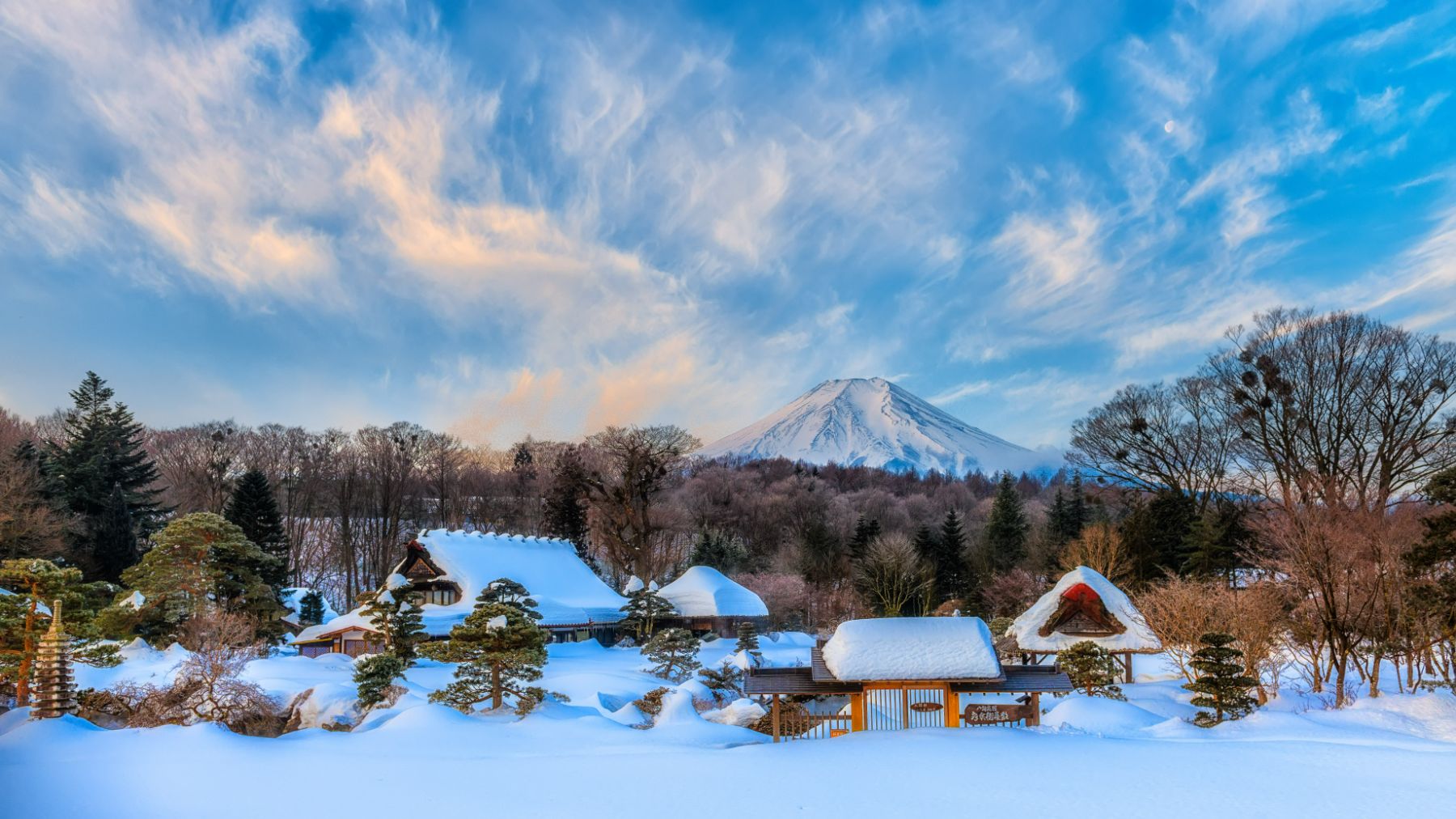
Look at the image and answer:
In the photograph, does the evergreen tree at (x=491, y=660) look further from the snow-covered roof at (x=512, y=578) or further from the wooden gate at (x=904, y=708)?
the snow-covered roof at (x=512, y=578)

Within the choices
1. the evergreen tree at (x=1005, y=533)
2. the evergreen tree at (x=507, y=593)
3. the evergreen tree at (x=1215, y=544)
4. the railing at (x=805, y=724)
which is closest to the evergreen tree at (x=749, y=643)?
the evergreen tree at (x=507, y=593)

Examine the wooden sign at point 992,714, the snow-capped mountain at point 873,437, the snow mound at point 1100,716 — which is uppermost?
the snow-capped mountain at point 873,437

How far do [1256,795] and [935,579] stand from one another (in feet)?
91.8

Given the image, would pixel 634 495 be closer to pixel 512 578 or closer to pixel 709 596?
pixel 709 596

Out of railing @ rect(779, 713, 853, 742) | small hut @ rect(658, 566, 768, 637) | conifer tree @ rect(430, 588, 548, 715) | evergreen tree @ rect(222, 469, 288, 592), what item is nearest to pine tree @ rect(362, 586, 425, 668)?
conifer tree @ rect(430, 588, 548, 715)

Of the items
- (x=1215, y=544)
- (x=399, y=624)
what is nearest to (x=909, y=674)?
(x=399, y=624)

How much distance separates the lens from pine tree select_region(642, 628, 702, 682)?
21766 mm

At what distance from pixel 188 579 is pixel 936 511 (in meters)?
43.3

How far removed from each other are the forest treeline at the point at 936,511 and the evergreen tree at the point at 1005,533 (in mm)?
131

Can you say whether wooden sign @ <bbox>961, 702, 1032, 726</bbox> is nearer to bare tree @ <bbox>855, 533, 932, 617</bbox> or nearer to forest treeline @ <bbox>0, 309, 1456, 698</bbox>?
forest treeline @ <bbox>0, 309, 1456, 698</bbox>

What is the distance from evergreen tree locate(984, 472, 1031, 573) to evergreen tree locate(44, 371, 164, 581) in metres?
35.2

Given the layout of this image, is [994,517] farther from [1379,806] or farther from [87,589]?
[87,589]

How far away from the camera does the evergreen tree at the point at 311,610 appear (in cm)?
3009

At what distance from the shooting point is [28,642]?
51.3 feet
